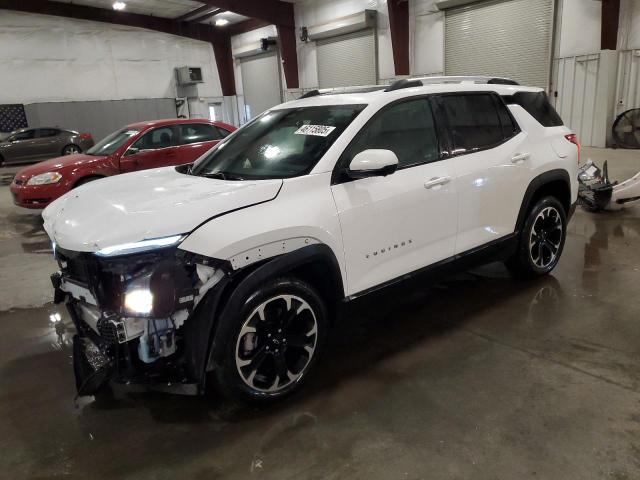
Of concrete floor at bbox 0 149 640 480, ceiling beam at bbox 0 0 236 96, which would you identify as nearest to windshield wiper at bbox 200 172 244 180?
concrete floor at bbox 0 149 640 480

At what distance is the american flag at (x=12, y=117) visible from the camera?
18.5 metres

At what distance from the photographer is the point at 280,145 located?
10.5 feet

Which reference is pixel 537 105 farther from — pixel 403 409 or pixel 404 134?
pixel 403 409

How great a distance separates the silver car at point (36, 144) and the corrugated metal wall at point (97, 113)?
3.22 m

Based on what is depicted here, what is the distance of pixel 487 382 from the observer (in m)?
2.84

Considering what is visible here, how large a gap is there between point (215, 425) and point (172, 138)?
6.57 metres

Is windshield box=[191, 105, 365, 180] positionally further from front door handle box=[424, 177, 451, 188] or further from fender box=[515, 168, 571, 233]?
fender box=[515, 168, 571, 233]

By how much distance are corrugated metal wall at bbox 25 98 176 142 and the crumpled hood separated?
19077 mm

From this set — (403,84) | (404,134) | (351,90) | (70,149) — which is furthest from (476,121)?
(70,149)

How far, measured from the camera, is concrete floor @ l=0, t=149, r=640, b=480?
2.25 metres

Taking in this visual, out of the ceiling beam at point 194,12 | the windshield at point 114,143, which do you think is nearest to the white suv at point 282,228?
the windshield at point 114,143

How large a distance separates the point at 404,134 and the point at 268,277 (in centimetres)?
137

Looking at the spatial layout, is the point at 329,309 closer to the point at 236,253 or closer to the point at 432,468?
the point at 236,253

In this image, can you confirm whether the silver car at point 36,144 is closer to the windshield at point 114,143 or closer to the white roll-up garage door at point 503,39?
the windshield at point 114,143
